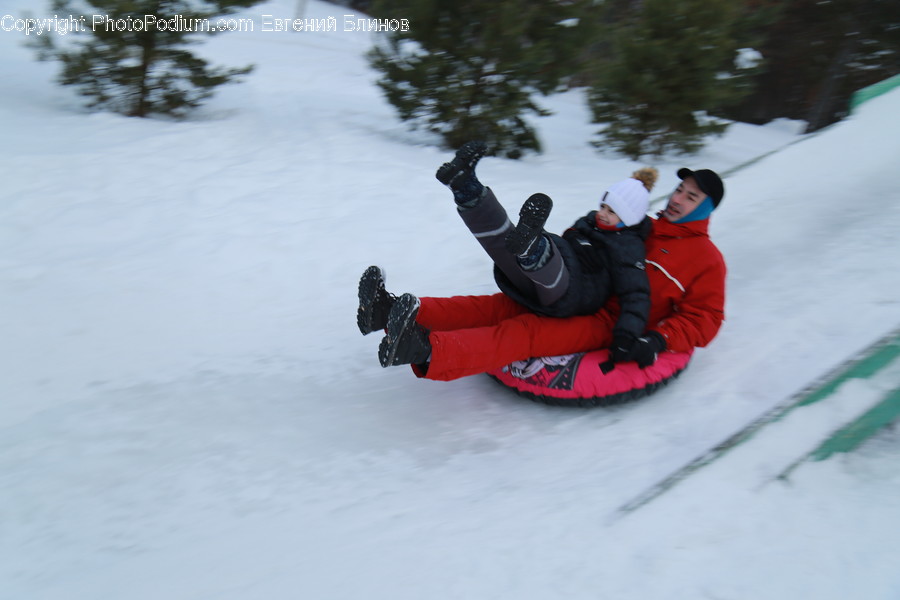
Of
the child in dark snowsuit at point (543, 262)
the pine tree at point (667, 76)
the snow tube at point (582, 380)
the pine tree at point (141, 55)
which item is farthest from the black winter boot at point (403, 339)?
the pine tree at point (667, 76)

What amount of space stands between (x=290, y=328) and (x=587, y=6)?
12.8ft

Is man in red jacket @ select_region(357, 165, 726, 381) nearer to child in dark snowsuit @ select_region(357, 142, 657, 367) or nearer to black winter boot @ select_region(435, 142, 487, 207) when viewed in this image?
child in dark snowsuit @ select_region(357, 142, 657, 367)

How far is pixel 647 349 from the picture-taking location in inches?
103

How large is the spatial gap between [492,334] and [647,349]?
59cm

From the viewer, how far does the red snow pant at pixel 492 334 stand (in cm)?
245

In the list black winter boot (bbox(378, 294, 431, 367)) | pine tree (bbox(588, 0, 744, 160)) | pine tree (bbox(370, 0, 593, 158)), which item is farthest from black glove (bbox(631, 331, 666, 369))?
pine tree (bbox(588, 0, 744, 160))

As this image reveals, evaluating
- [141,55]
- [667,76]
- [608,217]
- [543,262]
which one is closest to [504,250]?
[543,262]

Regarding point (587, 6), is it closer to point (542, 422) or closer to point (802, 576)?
point (542, 422)

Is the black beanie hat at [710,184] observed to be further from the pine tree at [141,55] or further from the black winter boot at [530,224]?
the pine tree at [141,55]

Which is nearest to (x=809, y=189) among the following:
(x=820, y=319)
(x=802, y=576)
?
(x=820, y=319)

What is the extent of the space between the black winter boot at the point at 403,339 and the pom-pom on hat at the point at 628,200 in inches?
37.3

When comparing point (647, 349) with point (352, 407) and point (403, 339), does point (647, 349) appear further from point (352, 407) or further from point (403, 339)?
point (352, 407)

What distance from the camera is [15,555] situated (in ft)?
6.13

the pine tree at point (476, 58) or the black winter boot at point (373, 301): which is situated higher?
the pine tree at point (476, 58)
